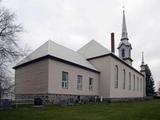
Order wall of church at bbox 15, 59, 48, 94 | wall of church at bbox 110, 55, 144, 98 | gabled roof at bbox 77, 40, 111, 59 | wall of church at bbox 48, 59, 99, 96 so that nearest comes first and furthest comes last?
1. wall of church at bbox 15, 59, 48, 94
2. wall of church at bbox 48, 59, 99, 96
3. wall of church at bbox 110, 55, 144, 98
4. gabled roof at bbox 77, 40, 111, 59

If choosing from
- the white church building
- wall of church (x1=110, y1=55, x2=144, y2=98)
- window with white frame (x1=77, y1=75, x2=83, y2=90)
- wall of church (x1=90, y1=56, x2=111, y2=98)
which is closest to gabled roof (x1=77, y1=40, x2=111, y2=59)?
the white church building

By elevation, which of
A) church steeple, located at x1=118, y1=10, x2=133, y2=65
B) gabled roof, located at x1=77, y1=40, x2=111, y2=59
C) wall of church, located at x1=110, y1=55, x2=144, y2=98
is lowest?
wall of church, located at x1=110, y1=55, x2=144, y2=98

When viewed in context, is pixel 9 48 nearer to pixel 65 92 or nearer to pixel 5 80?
pixel 5 80

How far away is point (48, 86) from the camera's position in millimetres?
32625

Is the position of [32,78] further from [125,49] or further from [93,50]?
[125,49]

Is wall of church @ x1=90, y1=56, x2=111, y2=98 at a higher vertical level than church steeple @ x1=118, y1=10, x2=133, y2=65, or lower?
lower

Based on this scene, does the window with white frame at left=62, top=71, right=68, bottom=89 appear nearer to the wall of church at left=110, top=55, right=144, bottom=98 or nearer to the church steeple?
the wall of church at left=110, top=55, right=144, bottom=98

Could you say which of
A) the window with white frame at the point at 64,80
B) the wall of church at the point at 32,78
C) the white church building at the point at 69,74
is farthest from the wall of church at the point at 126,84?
the wall of church at the point at 32,78

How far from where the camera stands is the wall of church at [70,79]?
33.4 meters

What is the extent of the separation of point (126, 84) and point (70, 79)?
2148 cm

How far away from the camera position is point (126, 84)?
55500 mm

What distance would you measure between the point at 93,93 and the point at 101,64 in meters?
5.31

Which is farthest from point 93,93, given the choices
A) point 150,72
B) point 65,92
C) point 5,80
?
point 150,72

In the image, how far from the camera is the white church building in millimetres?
33625
